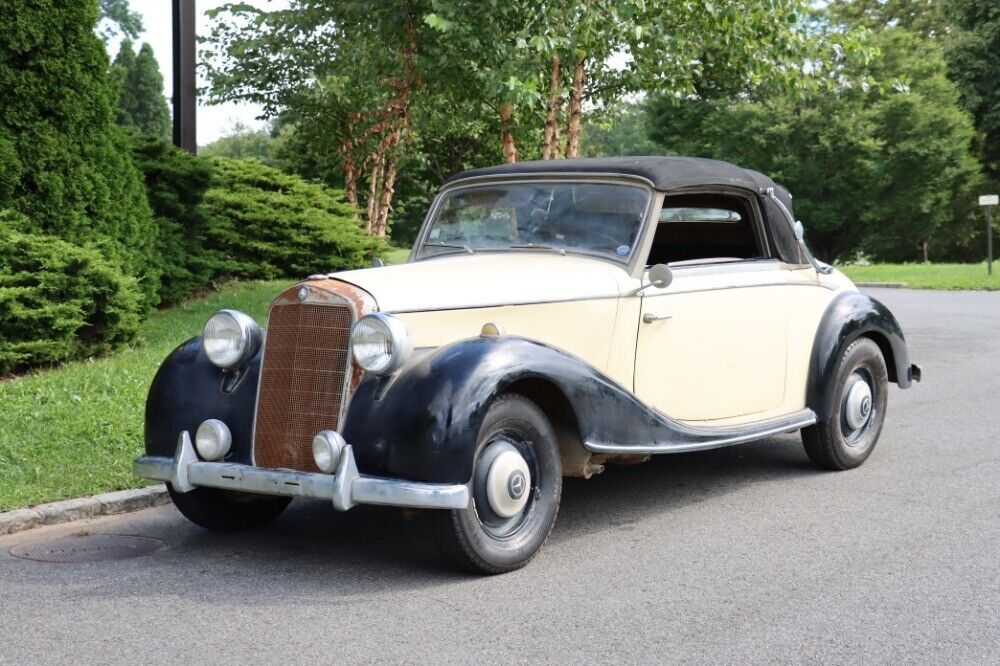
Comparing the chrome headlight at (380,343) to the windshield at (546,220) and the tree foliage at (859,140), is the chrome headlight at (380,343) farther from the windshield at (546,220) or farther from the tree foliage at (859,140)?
the tree foliage at (859,140)

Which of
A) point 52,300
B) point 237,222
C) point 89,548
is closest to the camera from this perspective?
point 89,548

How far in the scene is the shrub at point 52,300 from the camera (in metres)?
8.91

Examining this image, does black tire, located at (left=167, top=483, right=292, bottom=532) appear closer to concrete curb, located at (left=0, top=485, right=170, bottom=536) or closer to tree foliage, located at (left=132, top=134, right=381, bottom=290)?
concrete curb, located at (left=0, top=485, right=170, bottom=536)

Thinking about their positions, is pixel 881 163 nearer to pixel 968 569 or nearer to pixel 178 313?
pixel 178 313

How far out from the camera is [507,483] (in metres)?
4.94

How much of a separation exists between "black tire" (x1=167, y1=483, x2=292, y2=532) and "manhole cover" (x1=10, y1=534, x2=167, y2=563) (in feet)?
0.71

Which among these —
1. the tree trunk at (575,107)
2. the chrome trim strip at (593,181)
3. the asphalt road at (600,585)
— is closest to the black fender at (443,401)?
the asphalt road at (600,585)

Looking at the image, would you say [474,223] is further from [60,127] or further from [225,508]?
[60,127]

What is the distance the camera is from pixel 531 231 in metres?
6.22

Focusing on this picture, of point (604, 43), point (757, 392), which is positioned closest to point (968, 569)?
point (757, 392)

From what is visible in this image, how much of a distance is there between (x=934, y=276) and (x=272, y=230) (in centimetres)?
1803

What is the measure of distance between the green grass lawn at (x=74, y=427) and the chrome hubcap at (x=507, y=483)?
7.99 ft

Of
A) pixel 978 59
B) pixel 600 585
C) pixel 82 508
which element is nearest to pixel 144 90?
pixel 978 59

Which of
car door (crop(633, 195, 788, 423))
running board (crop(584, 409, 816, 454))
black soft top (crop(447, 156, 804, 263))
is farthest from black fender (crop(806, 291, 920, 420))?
black soft top (crop(447, 156, 804, 263))
